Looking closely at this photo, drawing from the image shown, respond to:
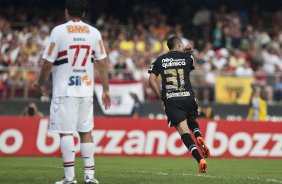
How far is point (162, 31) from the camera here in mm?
30109

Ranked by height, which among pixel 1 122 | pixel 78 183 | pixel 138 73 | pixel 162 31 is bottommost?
pixel 78 183

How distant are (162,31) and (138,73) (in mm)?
4344

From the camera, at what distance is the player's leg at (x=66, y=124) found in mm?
10539

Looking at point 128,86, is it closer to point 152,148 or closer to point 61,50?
point 152,148

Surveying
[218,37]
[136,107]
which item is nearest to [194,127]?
[136,107]

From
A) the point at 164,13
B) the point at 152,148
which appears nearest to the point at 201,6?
the point at 164,13

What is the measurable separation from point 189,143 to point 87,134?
2870mm

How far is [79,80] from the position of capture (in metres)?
10.6

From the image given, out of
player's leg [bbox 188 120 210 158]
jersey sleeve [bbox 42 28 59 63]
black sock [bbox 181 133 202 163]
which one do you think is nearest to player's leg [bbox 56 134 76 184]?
jersey sleeve [bbox 42 28 59 63]

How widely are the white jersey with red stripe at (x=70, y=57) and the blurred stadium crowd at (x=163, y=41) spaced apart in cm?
1406

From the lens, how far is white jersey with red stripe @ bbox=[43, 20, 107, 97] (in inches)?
415

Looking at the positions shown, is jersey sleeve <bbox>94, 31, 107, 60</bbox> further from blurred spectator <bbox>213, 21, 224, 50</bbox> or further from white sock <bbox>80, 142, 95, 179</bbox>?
blurred spectator <bbox>213, 21, 224, 50</bbox>

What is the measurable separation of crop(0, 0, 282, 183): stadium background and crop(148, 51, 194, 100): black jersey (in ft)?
4.65

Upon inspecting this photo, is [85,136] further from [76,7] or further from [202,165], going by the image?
[202,165]
